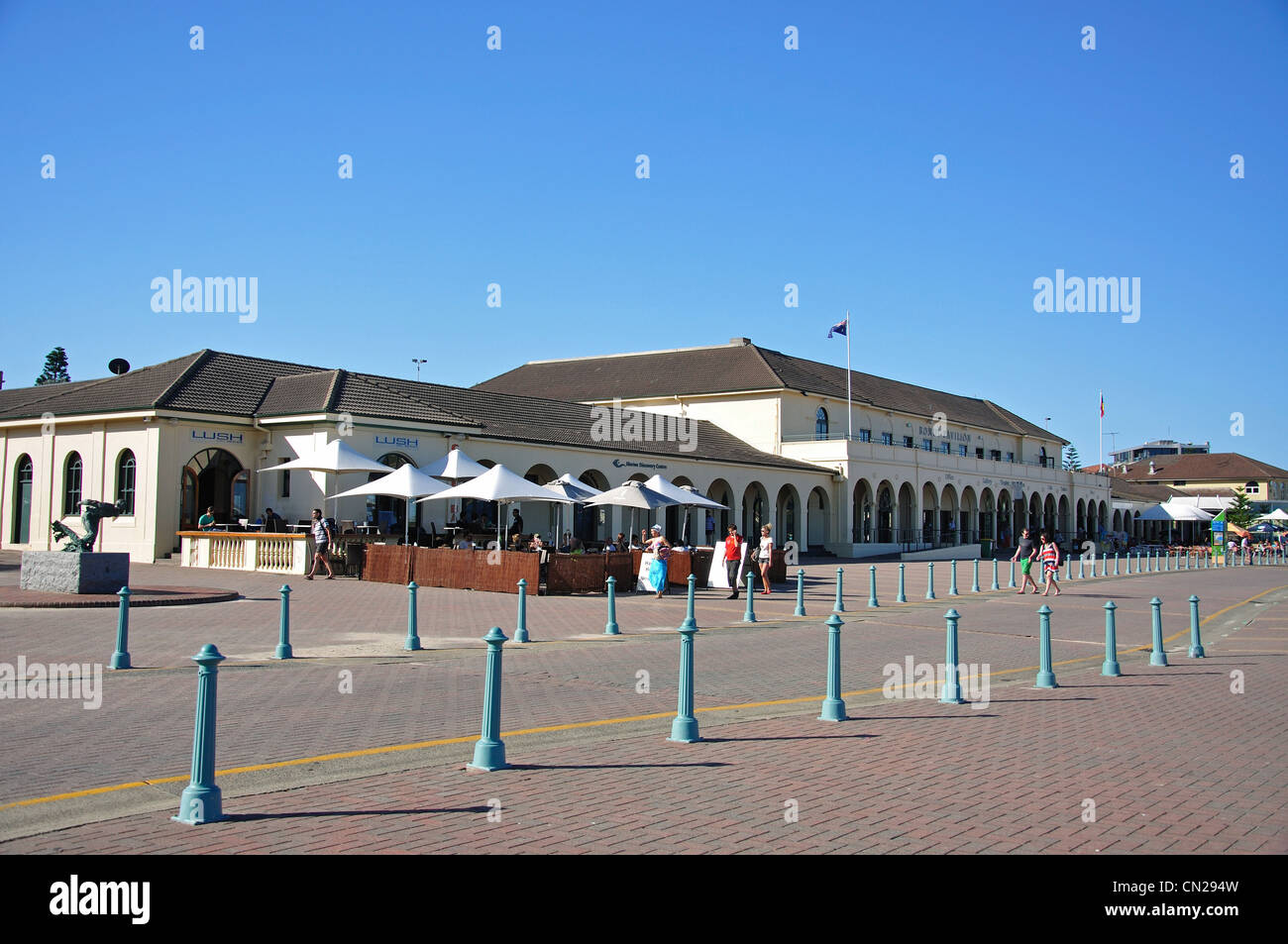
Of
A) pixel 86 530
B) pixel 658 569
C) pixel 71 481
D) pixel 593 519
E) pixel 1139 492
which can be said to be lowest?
pixel 658 569

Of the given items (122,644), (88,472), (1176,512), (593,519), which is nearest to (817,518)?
(593,519)

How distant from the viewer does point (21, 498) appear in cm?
3428

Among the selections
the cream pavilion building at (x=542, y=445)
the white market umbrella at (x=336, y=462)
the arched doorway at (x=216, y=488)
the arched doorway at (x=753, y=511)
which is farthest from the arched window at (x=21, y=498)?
the arched doorway at (x=753, y=511)

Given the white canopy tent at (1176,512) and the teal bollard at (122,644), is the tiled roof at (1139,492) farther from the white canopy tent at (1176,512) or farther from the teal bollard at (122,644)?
the teal bollard at (122,644)

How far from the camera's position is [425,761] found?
24.1 feet

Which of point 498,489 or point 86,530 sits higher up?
point 498,489

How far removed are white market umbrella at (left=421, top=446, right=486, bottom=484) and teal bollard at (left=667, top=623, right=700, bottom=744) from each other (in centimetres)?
2113

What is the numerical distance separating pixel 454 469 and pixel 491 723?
72.9 feet

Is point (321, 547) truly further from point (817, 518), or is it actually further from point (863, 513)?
point (863, 513)

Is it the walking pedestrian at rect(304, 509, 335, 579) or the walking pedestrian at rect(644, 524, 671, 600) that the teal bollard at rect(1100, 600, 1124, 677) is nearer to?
the walking pedestrian at rect(644, 524, 671, 600)

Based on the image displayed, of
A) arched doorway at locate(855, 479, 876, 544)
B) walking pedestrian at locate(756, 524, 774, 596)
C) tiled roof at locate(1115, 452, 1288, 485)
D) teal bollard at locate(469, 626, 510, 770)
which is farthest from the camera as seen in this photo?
tiled roof at locate(1115, 452, 1288, 485)

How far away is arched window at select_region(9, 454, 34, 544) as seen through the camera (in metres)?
34.1

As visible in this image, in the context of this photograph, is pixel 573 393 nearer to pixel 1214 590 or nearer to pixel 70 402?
pixel 70 402

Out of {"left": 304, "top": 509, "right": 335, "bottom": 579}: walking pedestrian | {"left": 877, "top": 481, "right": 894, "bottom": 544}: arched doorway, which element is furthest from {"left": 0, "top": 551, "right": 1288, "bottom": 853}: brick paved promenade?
{"left": 877, "top": 481, "right": 894, "bottom": 544}: arched doorway
